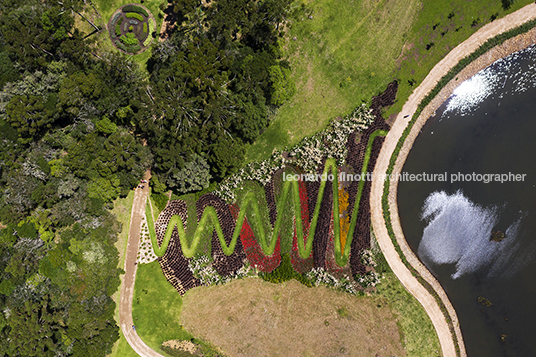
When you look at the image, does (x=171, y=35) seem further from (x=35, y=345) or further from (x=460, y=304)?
(x=460, y=304)

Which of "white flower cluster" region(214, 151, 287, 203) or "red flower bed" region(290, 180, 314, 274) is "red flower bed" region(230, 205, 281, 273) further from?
"white flower cluster" region(214, 151, 287, 203)

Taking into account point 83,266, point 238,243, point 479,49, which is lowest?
point 83,266

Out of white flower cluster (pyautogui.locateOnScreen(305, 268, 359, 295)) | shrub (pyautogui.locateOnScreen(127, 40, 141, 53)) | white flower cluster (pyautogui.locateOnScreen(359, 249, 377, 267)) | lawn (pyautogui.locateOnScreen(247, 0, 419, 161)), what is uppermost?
lawn (pyautogui.locateOnScreen(247, 0, 419, 161))

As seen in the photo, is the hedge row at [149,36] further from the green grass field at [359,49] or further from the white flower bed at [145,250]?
the white flower bed at [145,250]

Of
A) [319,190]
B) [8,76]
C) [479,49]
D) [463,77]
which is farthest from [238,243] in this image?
[479,49]

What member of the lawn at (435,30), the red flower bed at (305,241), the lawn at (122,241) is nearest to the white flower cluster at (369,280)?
the red flower bed at (305,241)

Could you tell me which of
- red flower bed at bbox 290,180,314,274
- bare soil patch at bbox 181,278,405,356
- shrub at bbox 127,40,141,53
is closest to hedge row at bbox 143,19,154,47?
shrub at bbox 127,40,141,53
